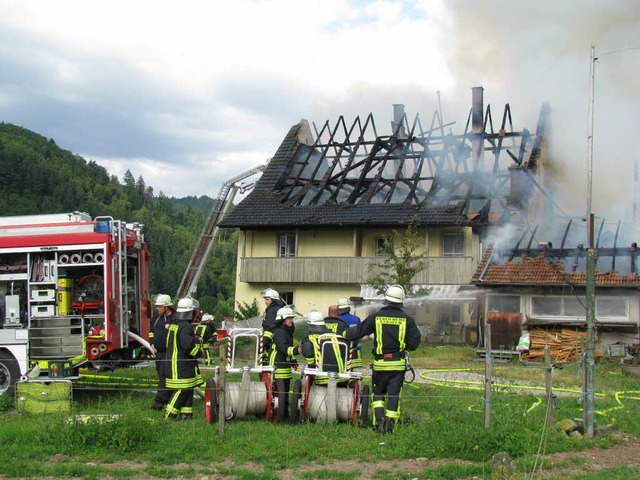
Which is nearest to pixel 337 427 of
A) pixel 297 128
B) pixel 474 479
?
pixel 474 479

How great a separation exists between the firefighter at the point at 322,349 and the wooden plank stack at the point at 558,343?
13279 mm

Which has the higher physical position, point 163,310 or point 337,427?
point 163,310

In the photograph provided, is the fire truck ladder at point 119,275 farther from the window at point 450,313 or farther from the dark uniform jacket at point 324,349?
the window at point 450,313

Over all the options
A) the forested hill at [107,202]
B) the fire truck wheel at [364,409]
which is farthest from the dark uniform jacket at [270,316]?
the forested hill at [107,202]

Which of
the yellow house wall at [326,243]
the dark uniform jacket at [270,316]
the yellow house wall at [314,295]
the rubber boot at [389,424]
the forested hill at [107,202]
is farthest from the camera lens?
the forested hill at [107,202]

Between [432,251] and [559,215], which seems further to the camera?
[432,251]

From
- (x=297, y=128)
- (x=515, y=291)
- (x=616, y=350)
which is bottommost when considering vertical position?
(x=616, y=350)

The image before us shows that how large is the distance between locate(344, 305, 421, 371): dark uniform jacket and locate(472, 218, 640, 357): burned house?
12725mm

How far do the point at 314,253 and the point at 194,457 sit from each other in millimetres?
25674

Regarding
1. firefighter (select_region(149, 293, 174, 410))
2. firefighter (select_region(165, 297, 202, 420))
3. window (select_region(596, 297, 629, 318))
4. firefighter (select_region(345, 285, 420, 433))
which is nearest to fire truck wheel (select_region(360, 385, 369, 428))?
firefighter (select_region(345, 285, 420, 433))

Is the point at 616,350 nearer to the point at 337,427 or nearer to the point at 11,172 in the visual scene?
the point at 337,427

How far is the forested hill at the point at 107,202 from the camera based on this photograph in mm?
80375

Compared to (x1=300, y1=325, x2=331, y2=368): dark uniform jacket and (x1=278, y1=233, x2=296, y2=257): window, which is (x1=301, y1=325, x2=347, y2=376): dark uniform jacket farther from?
(x1=278, y1=233, x2=296, y2=257): window

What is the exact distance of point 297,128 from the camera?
39.1 metres
